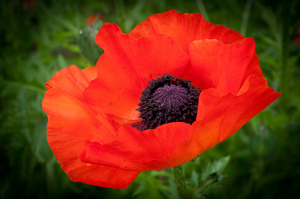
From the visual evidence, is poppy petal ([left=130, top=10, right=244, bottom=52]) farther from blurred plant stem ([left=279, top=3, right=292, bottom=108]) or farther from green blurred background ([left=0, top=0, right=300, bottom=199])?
blurred plant stem ([left=279, top=3, right=292, bottom=108])

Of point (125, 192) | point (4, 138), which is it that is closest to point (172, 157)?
point (125, 192)

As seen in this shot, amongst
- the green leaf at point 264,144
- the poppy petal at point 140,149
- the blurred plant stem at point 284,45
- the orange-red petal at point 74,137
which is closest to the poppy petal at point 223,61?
the poppy petal at point 140,149

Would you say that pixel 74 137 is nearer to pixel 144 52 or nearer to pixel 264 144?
pixel 144 52

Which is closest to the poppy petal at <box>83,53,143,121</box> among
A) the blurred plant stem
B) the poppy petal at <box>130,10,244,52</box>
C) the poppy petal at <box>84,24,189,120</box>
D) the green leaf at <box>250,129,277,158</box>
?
the poppy petal at <box>84,24,189,120</box>

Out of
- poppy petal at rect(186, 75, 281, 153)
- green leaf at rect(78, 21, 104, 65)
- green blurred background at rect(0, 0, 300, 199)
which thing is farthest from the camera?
green blurred background at rect(0, 0, 300, 199)

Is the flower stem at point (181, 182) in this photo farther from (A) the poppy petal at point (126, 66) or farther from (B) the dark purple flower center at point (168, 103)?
(A) the poppy petal at point (126, 66)

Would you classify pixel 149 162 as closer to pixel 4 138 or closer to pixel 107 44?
pixel 107 44
